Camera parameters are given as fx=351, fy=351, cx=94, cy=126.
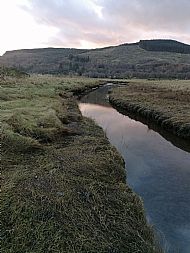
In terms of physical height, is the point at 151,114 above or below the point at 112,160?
below

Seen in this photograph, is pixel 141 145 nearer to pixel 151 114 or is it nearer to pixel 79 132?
pixel 79 132

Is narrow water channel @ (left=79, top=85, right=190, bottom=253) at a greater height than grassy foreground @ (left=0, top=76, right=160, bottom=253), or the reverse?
grassy foreground @ (left=0, top=76, right=160, bottom=253)

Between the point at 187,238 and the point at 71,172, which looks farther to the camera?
the point at 71,172

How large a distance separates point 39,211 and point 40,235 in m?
1.08

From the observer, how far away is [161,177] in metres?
18.9

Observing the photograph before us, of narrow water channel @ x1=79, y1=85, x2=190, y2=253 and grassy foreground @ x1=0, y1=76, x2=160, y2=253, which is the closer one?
grassy foreground @ x1=0, y1=76, x2=160, y2=253

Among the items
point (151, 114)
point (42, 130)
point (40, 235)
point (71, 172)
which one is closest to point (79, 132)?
point (42, 130)

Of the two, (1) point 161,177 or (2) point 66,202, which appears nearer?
(2) point 66,202

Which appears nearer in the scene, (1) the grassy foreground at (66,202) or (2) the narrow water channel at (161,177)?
(1) the grassy foreground at (66,202)

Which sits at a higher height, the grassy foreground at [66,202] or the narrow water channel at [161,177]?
the grassy foreground at [66,202]

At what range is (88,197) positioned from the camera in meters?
11.6

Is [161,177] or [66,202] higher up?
[66,202]

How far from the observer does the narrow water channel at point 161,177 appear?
513 inches

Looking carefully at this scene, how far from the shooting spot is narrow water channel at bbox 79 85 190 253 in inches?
513
